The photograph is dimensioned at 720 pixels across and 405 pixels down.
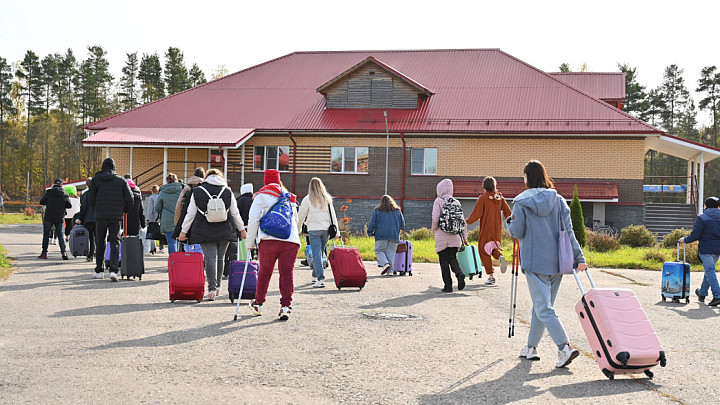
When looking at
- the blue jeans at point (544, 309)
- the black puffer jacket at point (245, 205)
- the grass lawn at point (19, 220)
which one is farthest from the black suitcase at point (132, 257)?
the grass lawn at point (19, 220)

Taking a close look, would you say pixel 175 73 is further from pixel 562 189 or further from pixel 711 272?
pixel 711 272

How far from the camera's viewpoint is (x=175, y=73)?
236ft

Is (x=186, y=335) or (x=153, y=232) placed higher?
(x=153, y=232)

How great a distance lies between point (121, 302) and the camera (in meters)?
10.4

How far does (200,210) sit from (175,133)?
2410 centimetres

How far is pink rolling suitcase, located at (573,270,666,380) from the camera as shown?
6.28 meters

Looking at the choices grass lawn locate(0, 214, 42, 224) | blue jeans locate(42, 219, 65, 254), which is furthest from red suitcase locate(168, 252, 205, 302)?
grass lawn locate(0, 214, 42, 224)

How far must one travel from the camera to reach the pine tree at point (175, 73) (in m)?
71.5

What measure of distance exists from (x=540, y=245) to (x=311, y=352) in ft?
7.90

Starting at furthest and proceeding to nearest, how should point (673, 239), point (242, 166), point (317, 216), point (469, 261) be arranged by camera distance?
point (242, 166), point (673, 239), point (469, 261), point (317, 216)

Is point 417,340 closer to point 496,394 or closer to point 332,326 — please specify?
point 332,326

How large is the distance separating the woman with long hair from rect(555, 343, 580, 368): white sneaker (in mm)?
8771

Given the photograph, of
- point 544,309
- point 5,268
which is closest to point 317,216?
point 544,309

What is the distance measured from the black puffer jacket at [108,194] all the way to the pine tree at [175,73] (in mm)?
60460
